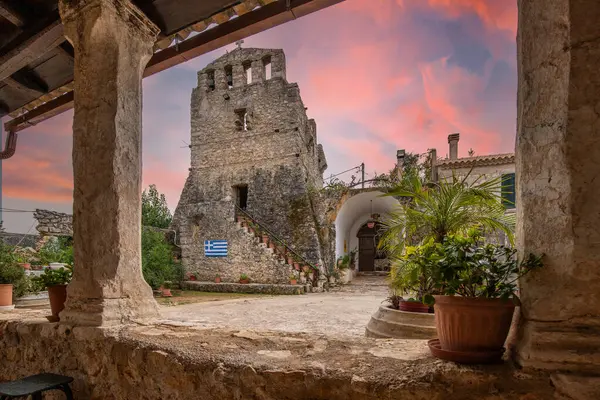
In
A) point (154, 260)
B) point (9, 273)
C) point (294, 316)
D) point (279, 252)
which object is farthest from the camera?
point (279, 252)

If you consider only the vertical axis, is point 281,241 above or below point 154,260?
above

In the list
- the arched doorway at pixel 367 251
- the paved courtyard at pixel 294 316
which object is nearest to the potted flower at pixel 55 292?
the paved courtyard at pixel 294 316

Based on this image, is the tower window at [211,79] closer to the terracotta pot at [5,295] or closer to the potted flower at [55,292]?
the terracotta pot at [5,295]

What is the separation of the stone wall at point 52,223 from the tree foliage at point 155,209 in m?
4.21

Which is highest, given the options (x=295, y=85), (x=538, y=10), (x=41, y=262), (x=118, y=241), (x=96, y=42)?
(x=295, y=85)

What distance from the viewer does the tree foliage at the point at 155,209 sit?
18.1 m

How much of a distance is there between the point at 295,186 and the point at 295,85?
4827 mm

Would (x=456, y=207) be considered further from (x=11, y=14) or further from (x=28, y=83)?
(x=28, y=83)

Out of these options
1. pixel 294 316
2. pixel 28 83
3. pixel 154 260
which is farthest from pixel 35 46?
pixel 154 260

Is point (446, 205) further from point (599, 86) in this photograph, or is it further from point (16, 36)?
point (16, 36)

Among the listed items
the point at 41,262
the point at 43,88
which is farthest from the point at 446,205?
the point at 41,262

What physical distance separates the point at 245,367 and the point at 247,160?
564 inches

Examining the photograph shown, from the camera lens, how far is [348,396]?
4.81 ft

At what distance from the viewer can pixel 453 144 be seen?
1317cm
